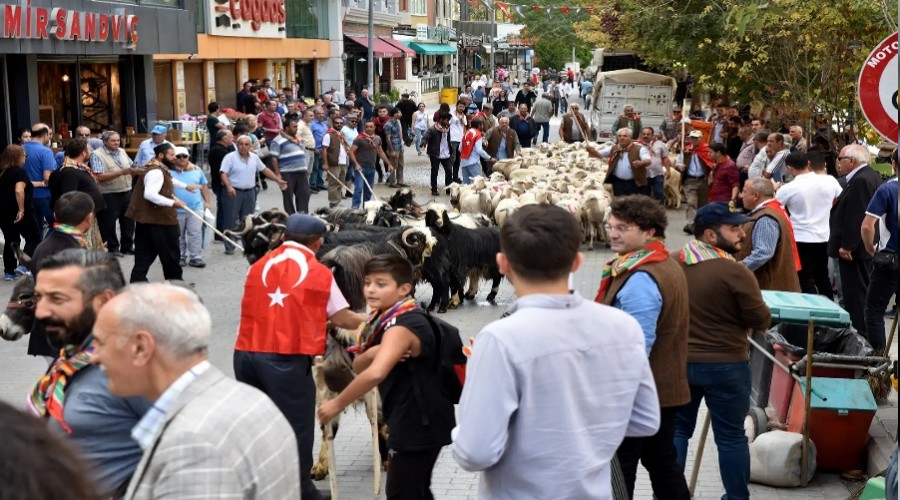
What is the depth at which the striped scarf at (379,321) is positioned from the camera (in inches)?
226

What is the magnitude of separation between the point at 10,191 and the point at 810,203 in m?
9.15

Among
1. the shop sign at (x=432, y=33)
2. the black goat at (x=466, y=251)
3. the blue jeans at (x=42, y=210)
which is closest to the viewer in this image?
the black goat at (x=466, y=251)

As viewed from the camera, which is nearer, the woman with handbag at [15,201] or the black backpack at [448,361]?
the black backpack at [448,361]

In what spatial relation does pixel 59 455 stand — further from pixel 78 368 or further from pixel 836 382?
pixel 836 382

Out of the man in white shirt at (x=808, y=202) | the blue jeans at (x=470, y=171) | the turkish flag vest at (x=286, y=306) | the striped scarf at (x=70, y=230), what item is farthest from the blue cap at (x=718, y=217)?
the blue jeans at (x=470, y=171)

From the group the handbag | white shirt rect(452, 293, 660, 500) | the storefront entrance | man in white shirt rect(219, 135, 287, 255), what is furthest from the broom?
the storefront entrance

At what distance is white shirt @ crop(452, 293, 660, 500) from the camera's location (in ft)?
12.3

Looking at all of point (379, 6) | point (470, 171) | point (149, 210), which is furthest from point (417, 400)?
point (379, 6)

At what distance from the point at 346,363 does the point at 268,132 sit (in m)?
18.4

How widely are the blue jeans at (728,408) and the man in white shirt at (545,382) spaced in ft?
8.16

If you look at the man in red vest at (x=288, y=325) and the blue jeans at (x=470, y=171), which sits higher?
the man in red vest at (x=288, y=325)

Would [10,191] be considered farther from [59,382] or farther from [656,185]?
[59,382]

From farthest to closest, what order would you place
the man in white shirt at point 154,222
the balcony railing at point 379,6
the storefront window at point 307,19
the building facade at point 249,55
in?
the balcony railing at point 379,6, the storefront window at point 307,19, the building facade at point 249,55, the man in white shirt at point 154,222

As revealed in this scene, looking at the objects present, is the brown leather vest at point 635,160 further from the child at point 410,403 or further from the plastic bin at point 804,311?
the child at point 410,403
